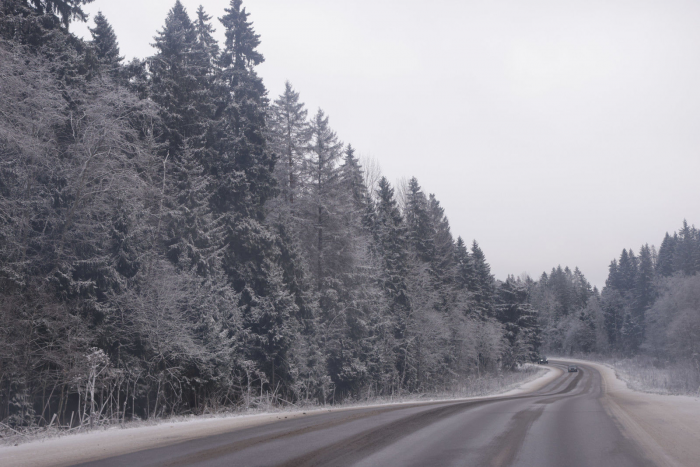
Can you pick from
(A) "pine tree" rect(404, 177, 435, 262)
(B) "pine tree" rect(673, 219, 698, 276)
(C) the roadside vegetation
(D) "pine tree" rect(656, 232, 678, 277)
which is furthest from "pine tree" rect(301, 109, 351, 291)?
(D) "pine tree" rect(656, 232, 678, 277)

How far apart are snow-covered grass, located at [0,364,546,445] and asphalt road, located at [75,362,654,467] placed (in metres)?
3.33

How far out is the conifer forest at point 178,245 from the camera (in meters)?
14.2

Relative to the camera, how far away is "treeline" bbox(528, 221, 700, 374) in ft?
205

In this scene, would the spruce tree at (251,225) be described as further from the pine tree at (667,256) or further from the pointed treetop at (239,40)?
the pine tree at (667,256)

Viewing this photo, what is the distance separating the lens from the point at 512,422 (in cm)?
1125

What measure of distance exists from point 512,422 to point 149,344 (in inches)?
485

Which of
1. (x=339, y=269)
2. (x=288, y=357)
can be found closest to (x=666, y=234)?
(x=339, y=269)

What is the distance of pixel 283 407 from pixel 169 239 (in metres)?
8.60

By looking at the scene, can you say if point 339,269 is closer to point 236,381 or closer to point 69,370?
point 236,381

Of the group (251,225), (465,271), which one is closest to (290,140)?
(251,225)

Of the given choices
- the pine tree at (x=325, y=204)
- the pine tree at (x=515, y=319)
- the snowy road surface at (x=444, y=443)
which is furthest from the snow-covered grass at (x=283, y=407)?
the pine tree at (x=325, y=204)

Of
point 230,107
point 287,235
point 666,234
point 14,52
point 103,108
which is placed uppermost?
A: point 666,234

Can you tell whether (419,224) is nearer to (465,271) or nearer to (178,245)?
(465,271)

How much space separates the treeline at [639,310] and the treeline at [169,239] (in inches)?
1889
